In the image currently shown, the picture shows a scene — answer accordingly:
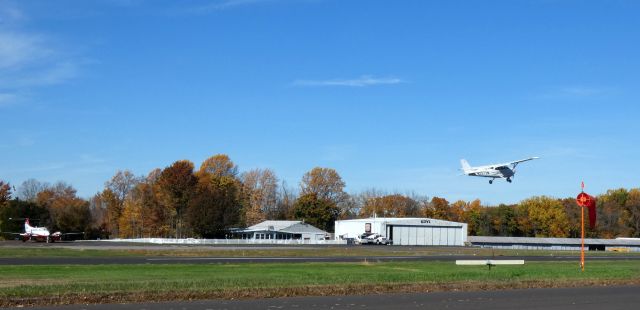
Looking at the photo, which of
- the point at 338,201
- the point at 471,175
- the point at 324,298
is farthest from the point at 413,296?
the point at 338,201

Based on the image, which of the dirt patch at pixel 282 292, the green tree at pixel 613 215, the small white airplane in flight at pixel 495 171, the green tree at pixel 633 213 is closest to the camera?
the dirt patch at pixel 282 292

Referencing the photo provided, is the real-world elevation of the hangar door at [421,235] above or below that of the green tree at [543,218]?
below

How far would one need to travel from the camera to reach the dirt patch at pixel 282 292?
18.8 metres

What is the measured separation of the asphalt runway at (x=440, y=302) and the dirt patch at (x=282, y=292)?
0.90 metres

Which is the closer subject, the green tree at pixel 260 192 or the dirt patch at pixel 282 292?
the dirt patch at pixel 282 292

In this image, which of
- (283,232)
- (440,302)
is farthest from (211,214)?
(440,302)

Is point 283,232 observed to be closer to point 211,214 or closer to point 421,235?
point 211,214

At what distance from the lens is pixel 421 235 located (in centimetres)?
11256

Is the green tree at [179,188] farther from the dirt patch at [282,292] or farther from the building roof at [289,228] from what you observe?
the dirt patch at [282,292]

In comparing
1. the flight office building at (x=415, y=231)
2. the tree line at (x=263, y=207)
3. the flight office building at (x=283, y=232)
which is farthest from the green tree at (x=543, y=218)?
the flight office building at (x=283, y=232)

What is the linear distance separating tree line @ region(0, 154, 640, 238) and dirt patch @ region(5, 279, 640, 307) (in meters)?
90.8

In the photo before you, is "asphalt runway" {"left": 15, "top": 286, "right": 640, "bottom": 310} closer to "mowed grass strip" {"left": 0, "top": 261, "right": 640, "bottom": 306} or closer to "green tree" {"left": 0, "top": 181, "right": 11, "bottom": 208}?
"mowed grass strip" {"left": 0, "top": 261, "right": 640, "bottom": 306}

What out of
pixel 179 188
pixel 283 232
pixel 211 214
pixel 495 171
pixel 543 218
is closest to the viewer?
pixel 495 171

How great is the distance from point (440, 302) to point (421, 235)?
93.9 meters
